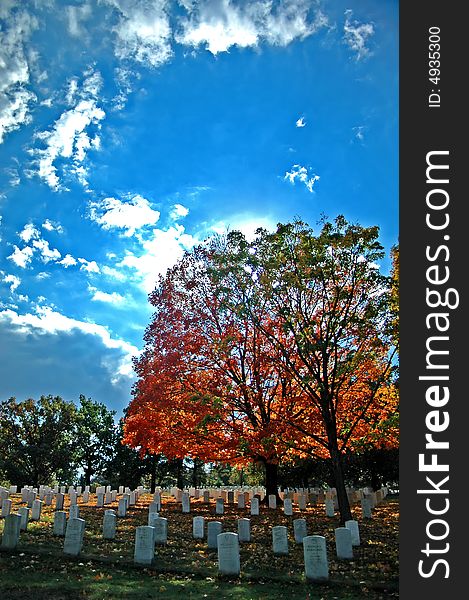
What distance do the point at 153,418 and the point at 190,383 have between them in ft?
6.78

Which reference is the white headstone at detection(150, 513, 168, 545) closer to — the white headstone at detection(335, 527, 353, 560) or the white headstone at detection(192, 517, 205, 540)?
the white headstone at detection(192, 517, 205, 540)

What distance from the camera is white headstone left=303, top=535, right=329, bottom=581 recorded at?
328 inches

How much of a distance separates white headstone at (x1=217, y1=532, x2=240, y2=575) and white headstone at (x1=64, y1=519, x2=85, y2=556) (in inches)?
116

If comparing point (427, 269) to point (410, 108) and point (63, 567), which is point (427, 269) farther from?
point (63, 567)

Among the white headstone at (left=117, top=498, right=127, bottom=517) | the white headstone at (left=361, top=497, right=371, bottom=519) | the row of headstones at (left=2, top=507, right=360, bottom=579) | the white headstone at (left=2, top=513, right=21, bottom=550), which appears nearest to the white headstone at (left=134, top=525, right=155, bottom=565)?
the row of headstones at (left=2, top=507, right=360, bottom=579)

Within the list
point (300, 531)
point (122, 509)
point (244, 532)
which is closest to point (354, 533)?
point (300, 531)

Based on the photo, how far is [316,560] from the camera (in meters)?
8.41

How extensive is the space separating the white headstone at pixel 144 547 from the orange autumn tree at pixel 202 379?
20.7 feet

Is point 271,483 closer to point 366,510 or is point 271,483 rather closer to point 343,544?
point 366,510

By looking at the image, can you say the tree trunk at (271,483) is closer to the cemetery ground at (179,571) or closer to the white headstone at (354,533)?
the cemetery ground at (179,571)

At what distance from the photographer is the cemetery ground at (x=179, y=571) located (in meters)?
7.41

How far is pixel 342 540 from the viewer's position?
9.98m

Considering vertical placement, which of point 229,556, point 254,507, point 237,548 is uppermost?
point 237,548

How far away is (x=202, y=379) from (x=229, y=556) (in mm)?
8485
